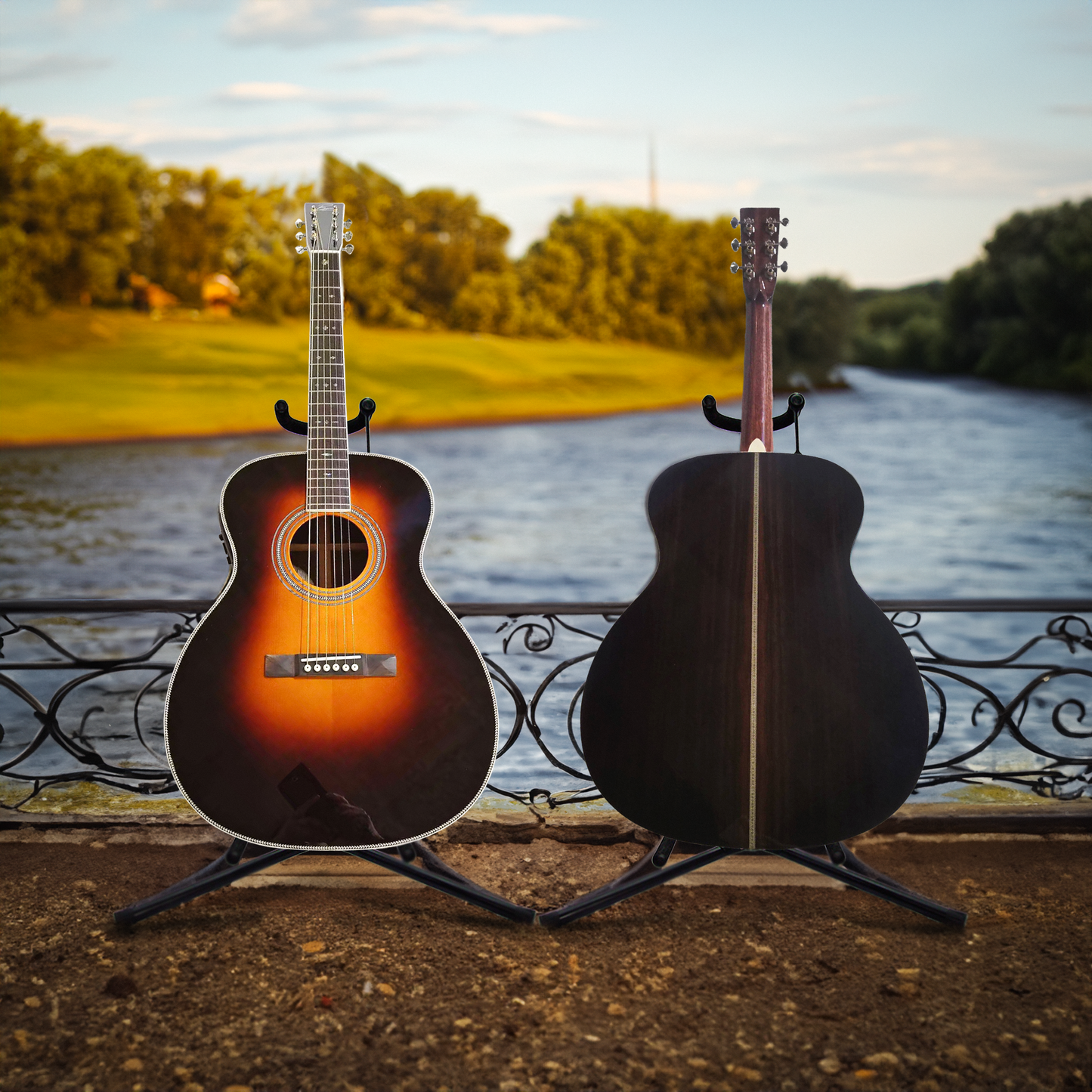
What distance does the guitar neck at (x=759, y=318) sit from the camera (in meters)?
1.90

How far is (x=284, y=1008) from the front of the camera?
5.58ft

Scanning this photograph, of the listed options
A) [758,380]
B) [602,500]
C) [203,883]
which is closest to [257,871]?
[203,883]

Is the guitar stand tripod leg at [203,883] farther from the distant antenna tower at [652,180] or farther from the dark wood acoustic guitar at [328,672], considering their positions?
the distant antenna tower at [652,180]

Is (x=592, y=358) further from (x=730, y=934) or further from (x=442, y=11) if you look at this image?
(x=730, y=934)

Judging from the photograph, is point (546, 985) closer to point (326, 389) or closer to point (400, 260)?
point (326, 389)

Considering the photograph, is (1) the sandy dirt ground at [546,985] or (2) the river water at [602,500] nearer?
(1) the sandy dirt ground at [546,985]

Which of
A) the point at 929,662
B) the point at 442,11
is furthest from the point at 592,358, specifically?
the point at 929,662

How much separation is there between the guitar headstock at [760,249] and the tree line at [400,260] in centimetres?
487

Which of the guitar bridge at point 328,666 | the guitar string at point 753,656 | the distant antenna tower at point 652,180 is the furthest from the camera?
the distant antenna tower at point 652,180

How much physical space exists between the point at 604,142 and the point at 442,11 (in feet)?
4.09

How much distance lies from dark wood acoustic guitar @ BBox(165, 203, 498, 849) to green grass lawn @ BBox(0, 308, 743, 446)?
5.00 meters

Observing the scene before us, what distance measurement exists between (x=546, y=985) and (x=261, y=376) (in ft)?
21.8

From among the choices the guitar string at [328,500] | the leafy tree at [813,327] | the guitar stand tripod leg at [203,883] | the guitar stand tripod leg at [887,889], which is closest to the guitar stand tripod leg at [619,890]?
the guitar stand tripod leg at [887,889]

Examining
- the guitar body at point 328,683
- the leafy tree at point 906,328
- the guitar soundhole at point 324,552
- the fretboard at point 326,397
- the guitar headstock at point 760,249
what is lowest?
the guitar body at point 328,683
